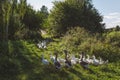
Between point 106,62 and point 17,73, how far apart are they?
8.33m

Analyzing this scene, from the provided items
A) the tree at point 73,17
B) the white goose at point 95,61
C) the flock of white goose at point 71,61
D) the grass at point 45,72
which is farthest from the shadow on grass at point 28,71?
the tree at point 73,17

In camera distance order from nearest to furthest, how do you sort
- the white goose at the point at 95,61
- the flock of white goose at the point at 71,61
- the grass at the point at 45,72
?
the grass at the point at 45,72, the flock of white goose at the point at 71,61, the white goose at the point at 95,61

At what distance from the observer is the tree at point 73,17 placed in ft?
142

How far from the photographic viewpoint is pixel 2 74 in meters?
15.0

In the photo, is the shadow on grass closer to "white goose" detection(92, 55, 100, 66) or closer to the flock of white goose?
the flock of white goose

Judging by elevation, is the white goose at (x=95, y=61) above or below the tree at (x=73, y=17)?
below

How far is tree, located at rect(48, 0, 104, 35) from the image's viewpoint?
43.2 metres

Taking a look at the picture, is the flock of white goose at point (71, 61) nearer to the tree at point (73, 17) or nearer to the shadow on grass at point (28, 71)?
the shadow on grass at point (28, 71)

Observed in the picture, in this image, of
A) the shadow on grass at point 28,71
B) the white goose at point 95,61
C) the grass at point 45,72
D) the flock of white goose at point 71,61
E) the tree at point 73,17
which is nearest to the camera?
the shadow on grass at point 28,71

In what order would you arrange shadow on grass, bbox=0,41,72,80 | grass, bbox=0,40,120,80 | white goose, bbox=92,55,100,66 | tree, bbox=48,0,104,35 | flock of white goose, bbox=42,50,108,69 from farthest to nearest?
tree, bbox=48,0,104,35, white goose, bbox=92,55,100,66, flock of white goose, bbox=42,50,108,69, grass, bbox=0,40,120,80, shadow on grass, bbox=0,41,72,80

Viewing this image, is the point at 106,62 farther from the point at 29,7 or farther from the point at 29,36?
the point at 29,7

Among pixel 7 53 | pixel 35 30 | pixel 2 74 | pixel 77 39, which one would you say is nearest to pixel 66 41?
pixel 77 39

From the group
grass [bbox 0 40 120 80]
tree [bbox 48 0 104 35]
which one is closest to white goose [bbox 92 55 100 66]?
grass [bbox 0 40 120 80]

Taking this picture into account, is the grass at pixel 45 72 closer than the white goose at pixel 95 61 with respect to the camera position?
Yes
